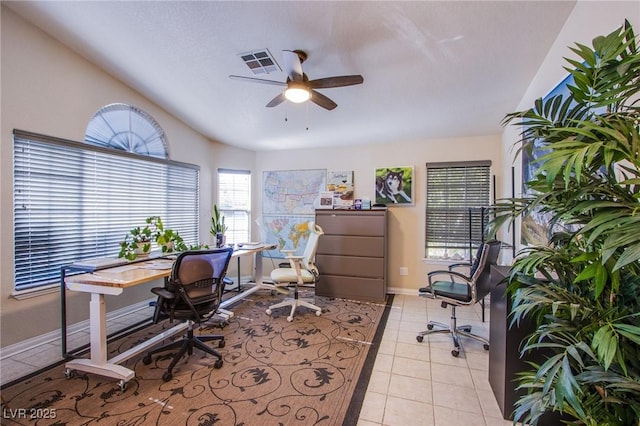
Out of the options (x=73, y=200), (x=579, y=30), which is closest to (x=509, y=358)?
(x=579, y=30)

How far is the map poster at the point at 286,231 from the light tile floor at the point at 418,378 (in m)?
2.24

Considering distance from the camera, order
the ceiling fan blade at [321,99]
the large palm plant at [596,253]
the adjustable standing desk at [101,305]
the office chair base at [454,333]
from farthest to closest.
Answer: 1. the office chair base at [454,333]
2. the ceiling fan blade at [321,99]
3. the adjustable standing desk at [101,305]
4. the large palm plant at [596,253]

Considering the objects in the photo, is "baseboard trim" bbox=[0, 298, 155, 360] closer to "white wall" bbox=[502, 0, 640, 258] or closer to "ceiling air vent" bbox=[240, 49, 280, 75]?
"ceiling air vent" bbox=[240, 49, 280, 75]

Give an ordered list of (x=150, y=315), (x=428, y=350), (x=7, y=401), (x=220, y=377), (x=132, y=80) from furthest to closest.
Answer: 1. (x=150, y=315)
2. (x=132, y=80)
3. (x=428, y=350)
4. (x=220, y=377)
5. (x=7, y=401)

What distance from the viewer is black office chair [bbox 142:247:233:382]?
225cm

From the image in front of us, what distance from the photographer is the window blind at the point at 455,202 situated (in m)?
4.06

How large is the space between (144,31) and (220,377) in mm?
2957

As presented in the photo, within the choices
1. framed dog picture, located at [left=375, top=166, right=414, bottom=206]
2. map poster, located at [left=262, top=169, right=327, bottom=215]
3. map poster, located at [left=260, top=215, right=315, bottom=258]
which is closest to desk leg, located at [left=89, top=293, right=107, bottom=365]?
map poster, located at [left=260, top=215, right=315, bottom=258]

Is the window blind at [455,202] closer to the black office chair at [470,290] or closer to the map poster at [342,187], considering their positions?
the map poster at [342,187]

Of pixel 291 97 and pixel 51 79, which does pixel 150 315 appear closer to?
pixel 51 79

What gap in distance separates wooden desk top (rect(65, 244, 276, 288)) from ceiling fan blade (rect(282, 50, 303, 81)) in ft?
6.50

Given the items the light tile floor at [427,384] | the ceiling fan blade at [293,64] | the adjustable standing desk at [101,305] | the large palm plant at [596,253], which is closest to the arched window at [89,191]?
the adjustable standing desk at [101,305]

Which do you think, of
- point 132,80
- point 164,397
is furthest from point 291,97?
point 164,397

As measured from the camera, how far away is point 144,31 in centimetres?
242
